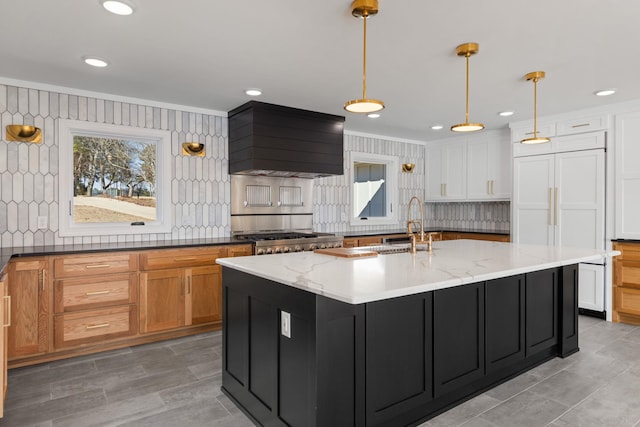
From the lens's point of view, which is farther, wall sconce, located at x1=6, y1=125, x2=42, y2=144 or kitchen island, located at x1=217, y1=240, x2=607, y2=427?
wall sconce, located at x1=6, y1=125, x2=42, y2=144

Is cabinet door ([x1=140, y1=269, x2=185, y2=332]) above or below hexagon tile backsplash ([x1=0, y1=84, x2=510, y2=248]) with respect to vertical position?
below

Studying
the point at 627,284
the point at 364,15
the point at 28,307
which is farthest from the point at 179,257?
the point at 627,284

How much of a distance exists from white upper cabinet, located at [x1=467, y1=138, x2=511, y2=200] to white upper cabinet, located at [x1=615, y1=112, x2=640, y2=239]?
1.40m

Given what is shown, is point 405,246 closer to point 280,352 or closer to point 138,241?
point 280,352

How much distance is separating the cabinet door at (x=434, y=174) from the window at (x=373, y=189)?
2.29 feet

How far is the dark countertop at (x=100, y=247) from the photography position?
315cm

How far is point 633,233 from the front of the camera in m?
4.24

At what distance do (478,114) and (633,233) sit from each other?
2087 mm

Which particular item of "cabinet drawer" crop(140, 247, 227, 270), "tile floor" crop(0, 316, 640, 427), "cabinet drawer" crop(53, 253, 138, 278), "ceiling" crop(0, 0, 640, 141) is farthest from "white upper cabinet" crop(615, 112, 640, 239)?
"cabinet drawer" crop(53, 253, 138, 278)

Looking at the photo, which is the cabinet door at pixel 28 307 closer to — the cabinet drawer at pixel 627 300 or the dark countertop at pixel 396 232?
the dark countertop at pixel 396 232

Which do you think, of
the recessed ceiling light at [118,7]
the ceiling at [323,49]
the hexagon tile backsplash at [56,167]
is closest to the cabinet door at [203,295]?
the hexagon tile backsplash at [56,167]

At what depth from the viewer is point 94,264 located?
3.43 m

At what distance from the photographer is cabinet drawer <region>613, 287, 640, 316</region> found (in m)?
4.21

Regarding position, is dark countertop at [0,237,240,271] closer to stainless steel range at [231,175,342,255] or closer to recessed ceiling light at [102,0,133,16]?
stainless steel range at [231,175,342,255]
